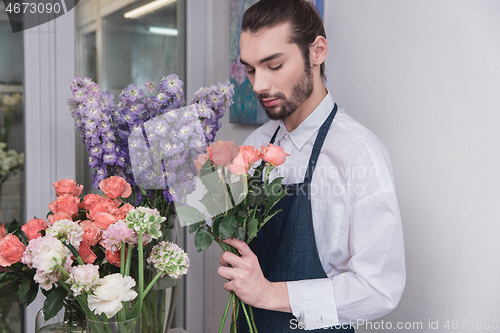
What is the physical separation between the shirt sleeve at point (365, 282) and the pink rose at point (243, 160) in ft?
1.03

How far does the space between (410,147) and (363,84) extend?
0.24m

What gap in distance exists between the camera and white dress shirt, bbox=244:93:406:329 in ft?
2.64

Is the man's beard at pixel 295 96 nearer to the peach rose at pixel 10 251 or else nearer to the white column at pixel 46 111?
the peach rose at pixel 10 251

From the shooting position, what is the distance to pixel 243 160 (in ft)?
2.09

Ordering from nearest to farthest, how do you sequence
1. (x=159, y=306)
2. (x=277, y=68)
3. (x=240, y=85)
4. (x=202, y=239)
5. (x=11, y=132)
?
(x=202, y=239) < (x=159, y=306) < (x=277, y=68) < (x=11, y=132) < (x=240, y=85)

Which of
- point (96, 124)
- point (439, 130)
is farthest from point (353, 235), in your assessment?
point (96, 124)

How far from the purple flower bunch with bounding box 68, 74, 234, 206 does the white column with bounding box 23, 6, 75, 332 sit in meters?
0.55

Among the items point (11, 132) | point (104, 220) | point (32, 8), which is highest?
point (32, 8)

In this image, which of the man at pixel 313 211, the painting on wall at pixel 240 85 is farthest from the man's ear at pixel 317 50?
the painting on wall at pixel 240 85

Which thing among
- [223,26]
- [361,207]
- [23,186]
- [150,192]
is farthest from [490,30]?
[23,186]

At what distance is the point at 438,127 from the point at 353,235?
1.16ft

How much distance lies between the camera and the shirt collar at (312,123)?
102cm

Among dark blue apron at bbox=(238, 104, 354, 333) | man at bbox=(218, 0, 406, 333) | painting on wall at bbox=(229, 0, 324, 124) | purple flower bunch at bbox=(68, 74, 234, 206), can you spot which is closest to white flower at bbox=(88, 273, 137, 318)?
man at bbox=(218, 0, 406, 333)

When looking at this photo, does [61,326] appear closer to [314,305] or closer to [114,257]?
[114,257]
